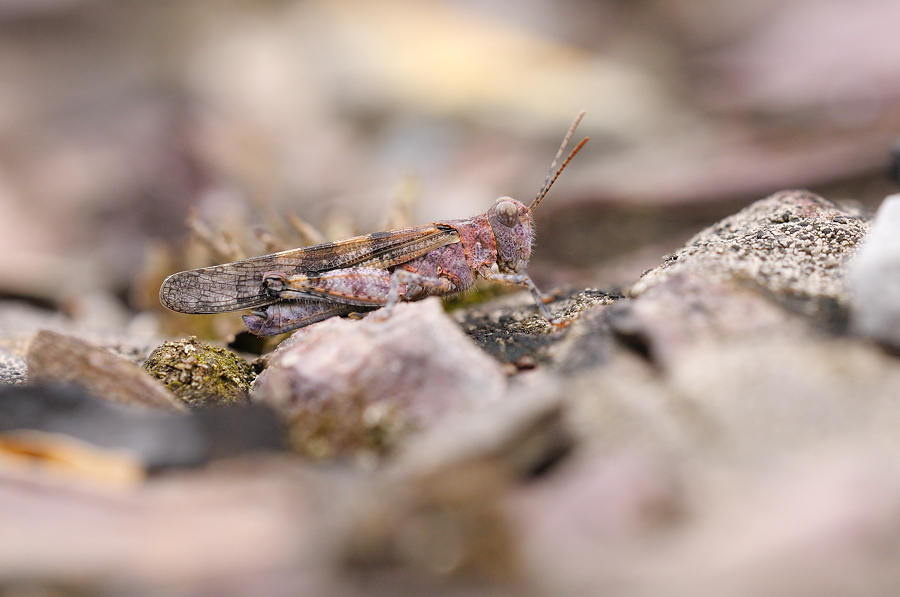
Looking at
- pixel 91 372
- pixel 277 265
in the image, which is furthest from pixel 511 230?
pixel 91 372

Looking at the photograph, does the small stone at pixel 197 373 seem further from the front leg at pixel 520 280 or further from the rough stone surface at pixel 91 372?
the front leg at pixel 520 280

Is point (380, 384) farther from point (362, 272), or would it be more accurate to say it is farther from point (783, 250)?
point (783, 250)

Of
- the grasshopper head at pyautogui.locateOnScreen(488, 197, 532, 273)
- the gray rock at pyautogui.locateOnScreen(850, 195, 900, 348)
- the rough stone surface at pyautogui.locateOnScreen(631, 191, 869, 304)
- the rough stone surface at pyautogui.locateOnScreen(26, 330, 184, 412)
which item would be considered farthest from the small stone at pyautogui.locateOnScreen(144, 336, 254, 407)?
the gray rock at pyautogui.locateOnScreen(850, 195, 900, 348)

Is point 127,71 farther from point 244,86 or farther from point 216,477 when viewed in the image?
point 216,477

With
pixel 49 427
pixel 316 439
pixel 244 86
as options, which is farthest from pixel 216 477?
pixel 244 86

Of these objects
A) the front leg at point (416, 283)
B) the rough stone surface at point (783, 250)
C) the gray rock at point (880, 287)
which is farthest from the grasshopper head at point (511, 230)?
the gray rock at point (880, 287)

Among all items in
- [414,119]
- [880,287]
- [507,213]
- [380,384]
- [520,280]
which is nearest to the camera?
[880,287]

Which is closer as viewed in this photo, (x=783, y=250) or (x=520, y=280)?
(x=783, y=250)
